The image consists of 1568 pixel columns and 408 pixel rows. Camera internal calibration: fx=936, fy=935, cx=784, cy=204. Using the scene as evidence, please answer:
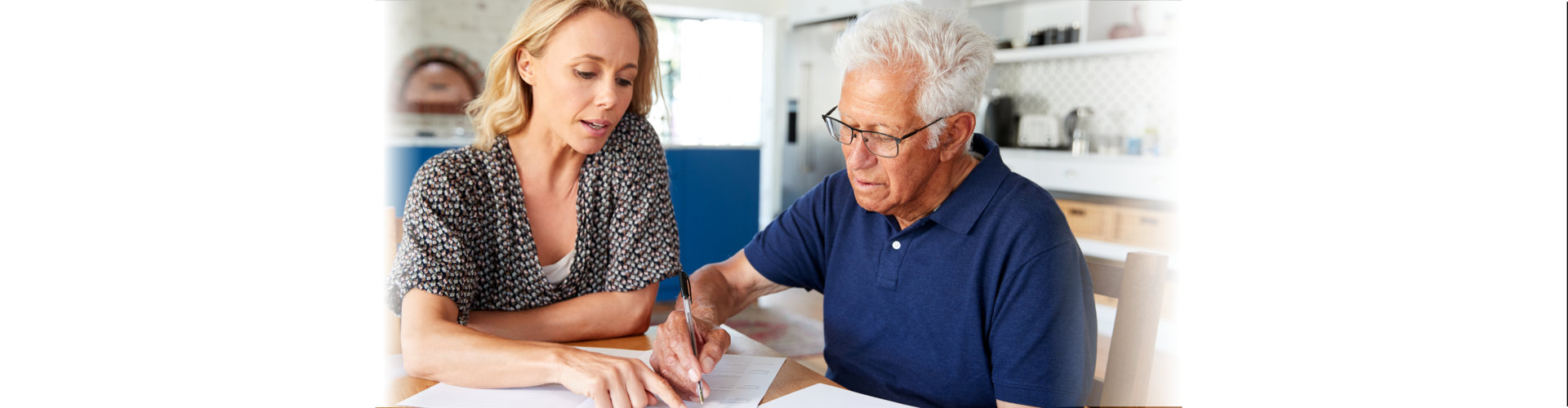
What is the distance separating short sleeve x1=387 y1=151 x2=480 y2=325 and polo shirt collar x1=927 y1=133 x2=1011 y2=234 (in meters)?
0.66

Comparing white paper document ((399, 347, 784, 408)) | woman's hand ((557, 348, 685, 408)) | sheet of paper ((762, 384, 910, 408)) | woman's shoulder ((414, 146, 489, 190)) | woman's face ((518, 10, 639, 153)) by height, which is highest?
woman's face ((518, 10, 639, 153))

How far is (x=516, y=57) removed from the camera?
4.45 feet

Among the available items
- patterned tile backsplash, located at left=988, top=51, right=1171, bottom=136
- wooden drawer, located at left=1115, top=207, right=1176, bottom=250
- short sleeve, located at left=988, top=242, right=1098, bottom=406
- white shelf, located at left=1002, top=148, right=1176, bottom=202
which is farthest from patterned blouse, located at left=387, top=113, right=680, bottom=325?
patterned tile backsplash, located at left=988, top=51, right=1171, bottom=136

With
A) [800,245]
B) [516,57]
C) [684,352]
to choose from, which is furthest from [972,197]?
[516,57]

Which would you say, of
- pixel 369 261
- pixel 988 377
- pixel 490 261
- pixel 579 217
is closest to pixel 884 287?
pixel 988 377

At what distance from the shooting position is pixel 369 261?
1033 mm

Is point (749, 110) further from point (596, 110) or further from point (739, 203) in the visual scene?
point (596, 110)

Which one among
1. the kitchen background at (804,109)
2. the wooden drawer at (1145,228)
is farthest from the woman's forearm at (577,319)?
the wooden drawer at (1145,228)

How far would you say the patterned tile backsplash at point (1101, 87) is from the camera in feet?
15.1

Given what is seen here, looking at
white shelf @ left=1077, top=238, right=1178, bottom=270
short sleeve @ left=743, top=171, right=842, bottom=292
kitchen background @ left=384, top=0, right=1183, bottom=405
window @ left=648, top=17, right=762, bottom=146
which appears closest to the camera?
short sleeve @ left=743, top=171, right=842, bottom=292

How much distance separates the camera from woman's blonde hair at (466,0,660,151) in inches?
51.2

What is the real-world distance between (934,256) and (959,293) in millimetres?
67

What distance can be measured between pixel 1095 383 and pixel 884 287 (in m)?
0.33

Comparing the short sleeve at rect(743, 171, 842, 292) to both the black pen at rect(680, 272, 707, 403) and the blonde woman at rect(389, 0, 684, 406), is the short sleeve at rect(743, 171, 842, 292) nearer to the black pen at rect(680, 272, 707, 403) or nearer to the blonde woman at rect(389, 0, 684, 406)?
the blonde woman at rect(389, 0, 684, 406)
